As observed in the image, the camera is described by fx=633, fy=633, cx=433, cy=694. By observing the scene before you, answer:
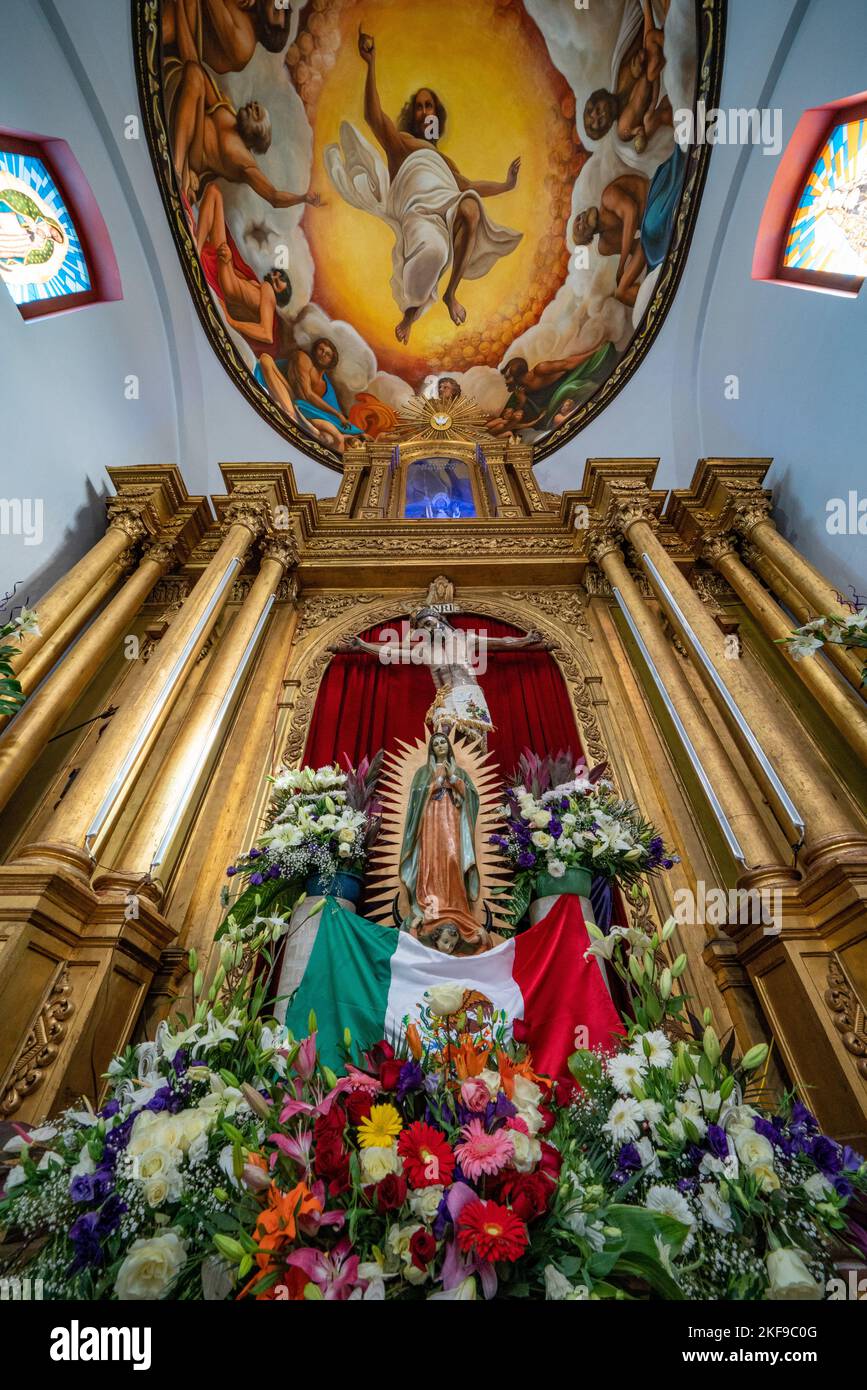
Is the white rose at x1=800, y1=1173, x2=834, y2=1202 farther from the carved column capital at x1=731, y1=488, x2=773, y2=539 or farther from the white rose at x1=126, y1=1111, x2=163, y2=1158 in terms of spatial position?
the carved column capital at x1=731, y1=488, x2=773, y2=539

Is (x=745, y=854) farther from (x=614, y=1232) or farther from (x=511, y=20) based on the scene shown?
(x=511, y=20)

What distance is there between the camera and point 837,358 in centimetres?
598

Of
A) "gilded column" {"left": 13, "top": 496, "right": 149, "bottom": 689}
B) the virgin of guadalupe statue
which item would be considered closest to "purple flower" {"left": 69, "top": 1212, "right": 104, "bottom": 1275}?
the virgin of guadalupe statue

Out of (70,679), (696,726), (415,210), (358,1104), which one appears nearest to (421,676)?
(696,726)

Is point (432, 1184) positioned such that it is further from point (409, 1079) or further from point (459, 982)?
point (459, 982)

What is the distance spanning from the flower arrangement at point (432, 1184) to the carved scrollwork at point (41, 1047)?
43.1 inches

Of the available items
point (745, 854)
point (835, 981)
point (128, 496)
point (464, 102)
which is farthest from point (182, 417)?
point (835, 981)

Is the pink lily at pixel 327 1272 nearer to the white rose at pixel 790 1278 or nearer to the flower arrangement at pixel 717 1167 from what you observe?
the flower arrangement at pixel 717 1167

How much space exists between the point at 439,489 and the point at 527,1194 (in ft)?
31.1

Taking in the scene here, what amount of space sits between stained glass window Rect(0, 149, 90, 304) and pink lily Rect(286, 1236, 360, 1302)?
7.24 meters

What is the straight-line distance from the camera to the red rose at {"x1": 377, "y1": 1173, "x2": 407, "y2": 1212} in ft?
4.65

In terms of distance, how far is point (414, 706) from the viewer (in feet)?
20.7

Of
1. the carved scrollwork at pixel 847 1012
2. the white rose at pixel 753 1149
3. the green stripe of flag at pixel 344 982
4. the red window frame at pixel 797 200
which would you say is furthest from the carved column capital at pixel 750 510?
the white rose at pixel 753 1149
